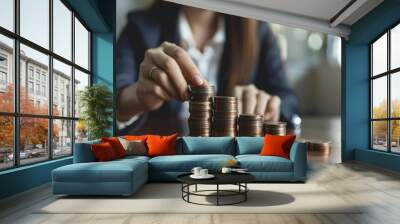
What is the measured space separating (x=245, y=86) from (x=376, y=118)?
3423mm

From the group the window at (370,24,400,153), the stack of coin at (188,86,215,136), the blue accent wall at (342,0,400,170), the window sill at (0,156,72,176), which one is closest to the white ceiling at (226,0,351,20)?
the blue accent wall at (342,0,400,170)

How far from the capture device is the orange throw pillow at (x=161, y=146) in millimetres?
6910

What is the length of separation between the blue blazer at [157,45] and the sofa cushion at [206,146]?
8.61ft

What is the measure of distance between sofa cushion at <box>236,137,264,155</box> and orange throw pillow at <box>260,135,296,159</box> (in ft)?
0.86

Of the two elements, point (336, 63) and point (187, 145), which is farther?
point (336, 63)

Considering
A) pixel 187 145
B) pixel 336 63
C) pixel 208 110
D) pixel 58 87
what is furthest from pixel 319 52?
pixel 58 87

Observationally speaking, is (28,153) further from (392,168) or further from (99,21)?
(392,168)

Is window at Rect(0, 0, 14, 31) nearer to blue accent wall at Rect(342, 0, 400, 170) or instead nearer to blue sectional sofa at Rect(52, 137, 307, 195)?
blue sectional sofa at Rect(52, 137, 307, 195)

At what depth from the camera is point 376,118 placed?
31.9ft

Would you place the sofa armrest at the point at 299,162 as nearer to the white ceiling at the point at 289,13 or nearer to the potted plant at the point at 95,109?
the white ceiling at the point at 289,13

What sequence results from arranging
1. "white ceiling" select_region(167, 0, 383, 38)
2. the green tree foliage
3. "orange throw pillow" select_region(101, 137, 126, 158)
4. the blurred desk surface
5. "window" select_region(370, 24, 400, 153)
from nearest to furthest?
1. "orange throw pillow" select_region(101, 137, 126, 158)
2. the green tree foliage
3. "window" select_region(370, 24, 400, 153)
4. "white ceiling" select_region(167, 0, 383, 38)
5. the blurred desk surface

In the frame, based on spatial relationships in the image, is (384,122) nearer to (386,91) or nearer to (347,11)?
(386,91)

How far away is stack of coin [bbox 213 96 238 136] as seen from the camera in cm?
973

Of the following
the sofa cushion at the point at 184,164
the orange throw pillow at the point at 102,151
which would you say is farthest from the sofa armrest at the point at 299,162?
the orange throw pillow at the point at 102,151
